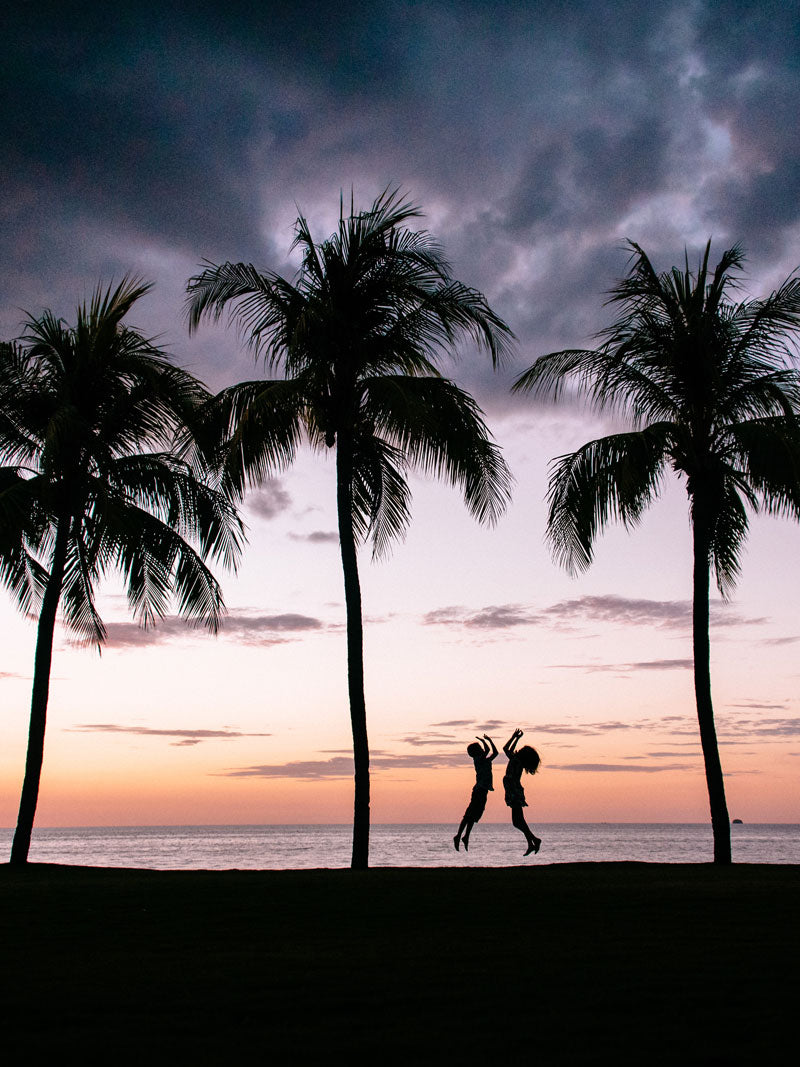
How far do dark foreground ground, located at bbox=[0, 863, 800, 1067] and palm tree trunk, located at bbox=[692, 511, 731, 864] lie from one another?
633 cm

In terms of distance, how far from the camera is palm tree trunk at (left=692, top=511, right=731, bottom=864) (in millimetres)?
17594

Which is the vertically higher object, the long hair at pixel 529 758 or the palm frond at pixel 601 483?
the palm frond at pixel 601 483

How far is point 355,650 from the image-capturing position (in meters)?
17.2

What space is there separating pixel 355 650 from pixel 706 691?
6.01m

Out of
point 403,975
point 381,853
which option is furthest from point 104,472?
point 381,853

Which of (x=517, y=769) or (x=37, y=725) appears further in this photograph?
(x=37, y=725)

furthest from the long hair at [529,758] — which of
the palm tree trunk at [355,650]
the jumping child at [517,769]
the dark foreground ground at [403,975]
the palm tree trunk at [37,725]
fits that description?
the palm tree trunk at [37,725]

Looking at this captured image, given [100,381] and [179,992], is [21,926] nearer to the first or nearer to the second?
[179,992]

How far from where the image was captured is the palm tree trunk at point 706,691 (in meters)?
17.6

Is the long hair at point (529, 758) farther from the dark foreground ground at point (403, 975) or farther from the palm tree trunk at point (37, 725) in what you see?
the palm tree trunk at point (37, 725)

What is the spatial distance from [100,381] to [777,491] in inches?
484

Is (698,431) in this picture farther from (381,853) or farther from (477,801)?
(381,853)

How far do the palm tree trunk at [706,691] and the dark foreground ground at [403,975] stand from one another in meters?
6.33

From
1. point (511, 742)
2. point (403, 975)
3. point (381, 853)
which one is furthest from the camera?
point (381, 853)
